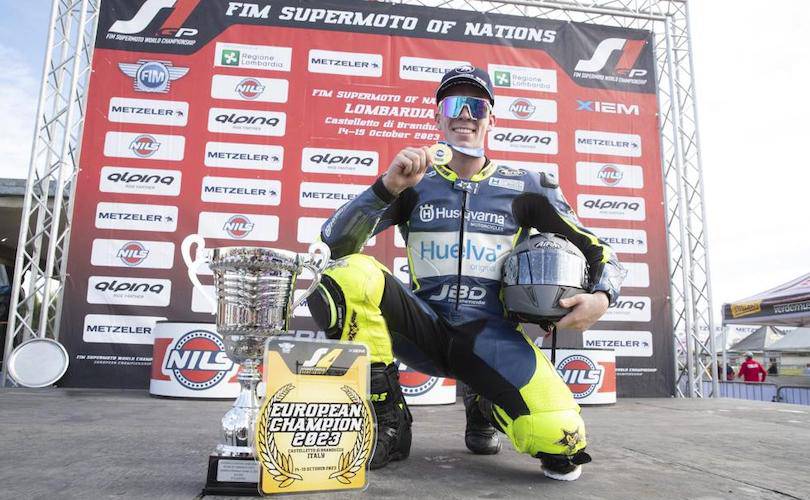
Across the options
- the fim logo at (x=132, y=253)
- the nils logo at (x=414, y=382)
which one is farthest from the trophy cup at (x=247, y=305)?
the fim logo at (x=132, y=253)

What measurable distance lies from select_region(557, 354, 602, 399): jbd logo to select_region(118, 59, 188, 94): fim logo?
483cm

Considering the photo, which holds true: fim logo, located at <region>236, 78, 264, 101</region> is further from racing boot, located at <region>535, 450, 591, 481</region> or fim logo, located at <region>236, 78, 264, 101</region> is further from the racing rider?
racing boot, located at <region>535, 450, 591, 481</region>

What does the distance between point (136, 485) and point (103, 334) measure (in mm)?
4280

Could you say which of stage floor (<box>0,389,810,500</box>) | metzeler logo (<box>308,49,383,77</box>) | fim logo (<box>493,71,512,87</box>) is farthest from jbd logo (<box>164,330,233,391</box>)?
fim logo (<box>493,71,512,87</box>)

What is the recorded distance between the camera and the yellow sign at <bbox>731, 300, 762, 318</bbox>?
8.28 meters

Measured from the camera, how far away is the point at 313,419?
4.45 ft

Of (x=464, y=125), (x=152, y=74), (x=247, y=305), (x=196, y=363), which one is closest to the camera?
(x=247, y=305)

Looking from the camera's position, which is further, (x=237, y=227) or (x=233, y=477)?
(x=237, y=227)

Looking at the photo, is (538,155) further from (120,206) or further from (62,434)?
(62,434)

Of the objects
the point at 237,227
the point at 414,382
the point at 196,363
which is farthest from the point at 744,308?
the point at 196,363

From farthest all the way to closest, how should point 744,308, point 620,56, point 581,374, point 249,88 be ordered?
point 744,308 → point 620,56 → point 249,88 → point 581,374

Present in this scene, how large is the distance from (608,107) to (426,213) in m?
4.91

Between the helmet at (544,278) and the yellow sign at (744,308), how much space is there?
815 centimetres

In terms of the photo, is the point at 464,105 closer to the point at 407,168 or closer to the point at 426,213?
the point at 426,213
